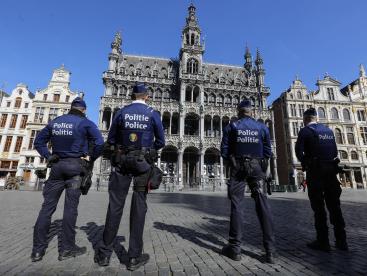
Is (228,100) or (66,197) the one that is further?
(228,100)

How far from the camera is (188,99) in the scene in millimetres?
35406

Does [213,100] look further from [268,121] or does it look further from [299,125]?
[299,125]

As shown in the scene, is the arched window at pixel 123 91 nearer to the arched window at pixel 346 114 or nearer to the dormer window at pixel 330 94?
the dormer window at pixel 330 94

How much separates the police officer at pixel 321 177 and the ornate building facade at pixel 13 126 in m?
38.7

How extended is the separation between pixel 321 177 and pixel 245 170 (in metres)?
1.50

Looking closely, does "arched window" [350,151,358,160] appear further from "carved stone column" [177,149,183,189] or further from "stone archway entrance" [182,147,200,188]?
"carved stone column" [177,149,183,189]

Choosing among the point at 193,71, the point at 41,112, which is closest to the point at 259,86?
the point at 193,71

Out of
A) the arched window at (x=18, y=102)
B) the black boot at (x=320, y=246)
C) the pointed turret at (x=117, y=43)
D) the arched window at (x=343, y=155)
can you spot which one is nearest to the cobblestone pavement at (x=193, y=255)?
the black boot at (x=320, y=246)

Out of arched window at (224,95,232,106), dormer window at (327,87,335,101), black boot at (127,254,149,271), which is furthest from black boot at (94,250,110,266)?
dormer window at (327,87,335,101)

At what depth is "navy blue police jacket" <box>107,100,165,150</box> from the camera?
3.33 metres

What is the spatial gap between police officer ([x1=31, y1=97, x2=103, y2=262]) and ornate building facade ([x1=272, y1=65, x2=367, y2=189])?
3582 centimetres

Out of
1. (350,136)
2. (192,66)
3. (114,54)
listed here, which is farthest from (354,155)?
(114,54)

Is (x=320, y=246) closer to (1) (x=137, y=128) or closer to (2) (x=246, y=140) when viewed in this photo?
(2) (x=246, y=140)

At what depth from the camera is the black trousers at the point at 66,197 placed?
10.9 ft
